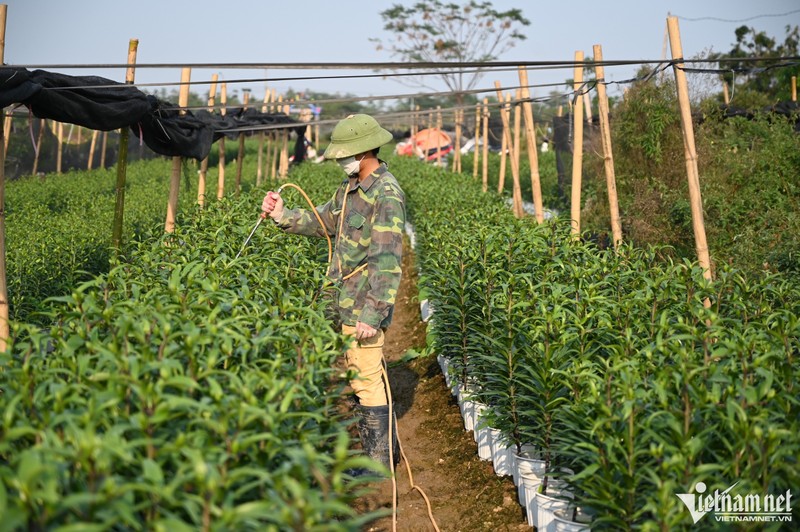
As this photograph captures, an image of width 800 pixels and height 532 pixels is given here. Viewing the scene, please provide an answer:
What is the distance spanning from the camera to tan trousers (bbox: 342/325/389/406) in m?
5.60

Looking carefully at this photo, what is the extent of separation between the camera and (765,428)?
3.31 metres

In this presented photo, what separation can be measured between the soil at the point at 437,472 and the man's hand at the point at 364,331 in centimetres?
97

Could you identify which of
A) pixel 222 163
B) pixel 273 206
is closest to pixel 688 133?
pixel 273 206

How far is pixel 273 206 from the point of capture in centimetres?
578

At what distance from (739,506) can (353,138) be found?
3.36 metres

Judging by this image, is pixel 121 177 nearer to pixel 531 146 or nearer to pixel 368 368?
pixel 368 368

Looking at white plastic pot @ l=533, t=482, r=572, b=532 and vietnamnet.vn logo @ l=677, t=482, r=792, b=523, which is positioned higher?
vietnamnet.vn logo @ l=677, t=482, r=792, b=523

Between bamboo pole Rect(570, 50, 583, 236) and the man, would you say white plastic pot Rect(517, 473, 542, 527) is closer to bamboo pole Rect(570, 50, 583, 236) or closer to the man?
the man

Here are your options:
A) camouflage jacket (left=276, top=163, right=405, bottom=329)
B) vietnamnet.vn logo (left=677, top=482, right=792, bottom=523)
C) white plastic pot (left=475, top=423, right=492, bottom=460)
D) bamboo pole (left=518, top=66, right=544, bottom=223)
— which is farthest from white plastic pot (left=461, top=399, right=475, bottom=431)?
bamboo pole (left=518, top=66, right=544, bottom=223)

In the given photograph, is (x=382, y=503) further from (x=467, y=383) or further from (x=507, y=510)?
(x=467, y=383)

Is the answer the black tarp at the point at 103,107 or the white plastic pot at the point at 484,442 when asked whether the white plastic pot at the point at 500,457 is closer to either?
the white plastic pot at the point at 484,442

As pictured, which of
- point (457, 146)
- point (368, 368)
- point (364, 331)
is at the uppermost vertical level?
point (457, 146)

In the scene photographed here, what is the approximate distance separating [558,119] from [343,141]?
14.0 metres

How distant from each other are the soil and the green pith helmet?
2.19m
